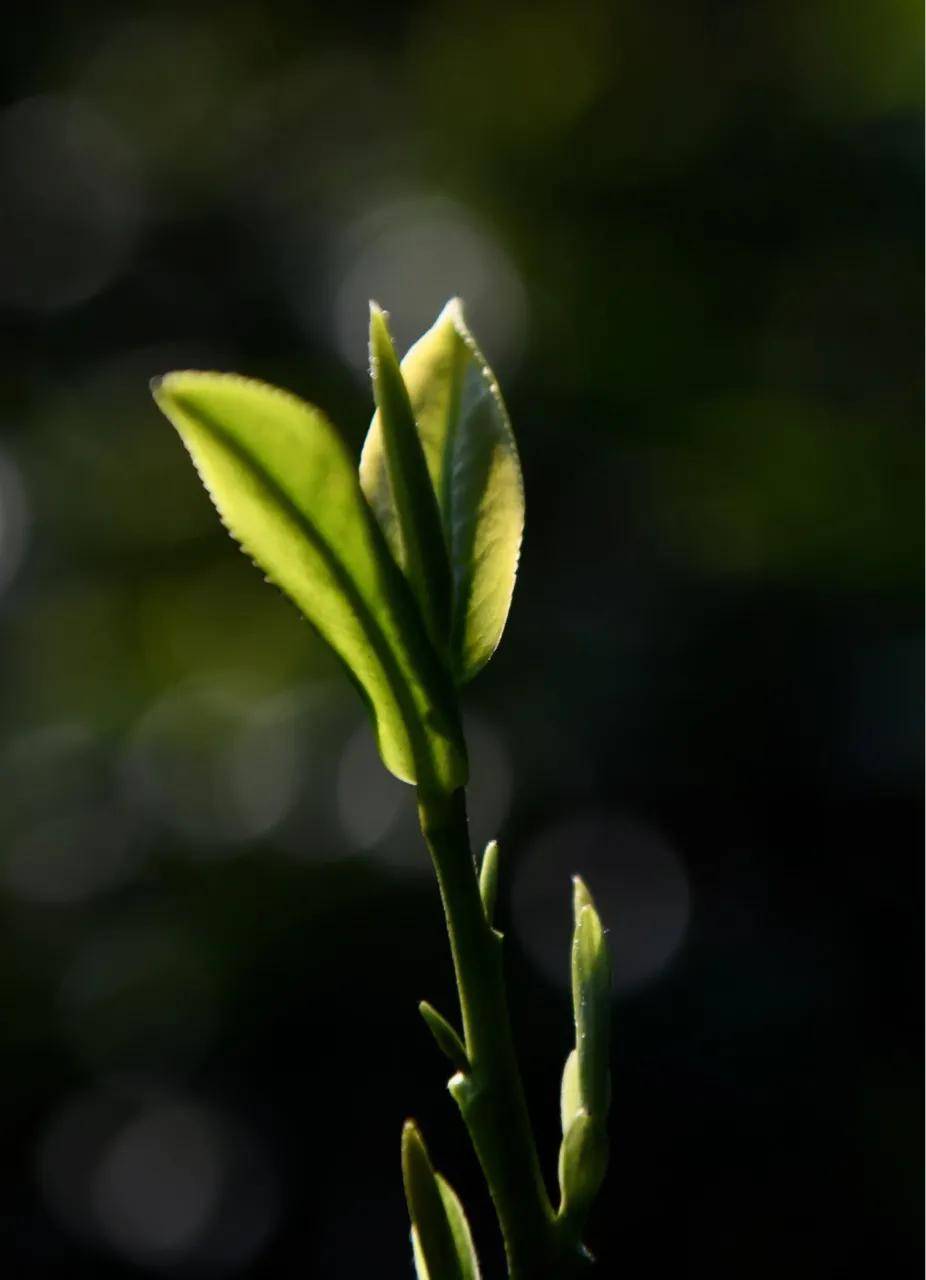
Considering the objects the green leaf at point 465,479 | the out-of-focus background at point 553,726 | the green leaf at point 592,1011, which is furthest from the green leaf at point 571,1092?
the out-of-focus background at point 553,726

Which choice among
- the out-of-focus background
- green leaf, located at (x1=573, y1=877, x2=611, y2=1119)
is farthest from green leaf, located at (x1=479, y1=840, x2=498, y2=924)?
the out-of-focus background

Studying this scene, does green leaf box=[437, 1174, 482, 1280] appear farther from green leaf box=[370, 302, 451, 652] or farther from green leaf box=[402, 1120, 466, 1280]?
green leaf box=[370, 302, 451, 652]

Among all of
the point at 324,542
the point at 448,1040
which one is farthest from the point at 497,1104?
the point at 324,542

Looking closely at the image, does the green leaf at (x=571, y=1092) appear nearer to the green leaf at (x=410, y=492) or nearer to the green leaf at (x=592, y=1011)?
the green leaf at (x=592, y=1011)

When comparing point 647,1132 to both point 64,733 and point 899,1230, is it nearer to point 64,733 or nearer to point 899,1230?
point 899,1230

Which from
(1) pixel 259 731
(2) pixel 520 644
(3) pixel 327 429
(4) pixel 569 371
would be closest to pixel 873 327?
(4) pixel 569 371

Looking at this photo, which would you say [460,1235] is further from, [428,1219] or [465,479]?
[465,479]
